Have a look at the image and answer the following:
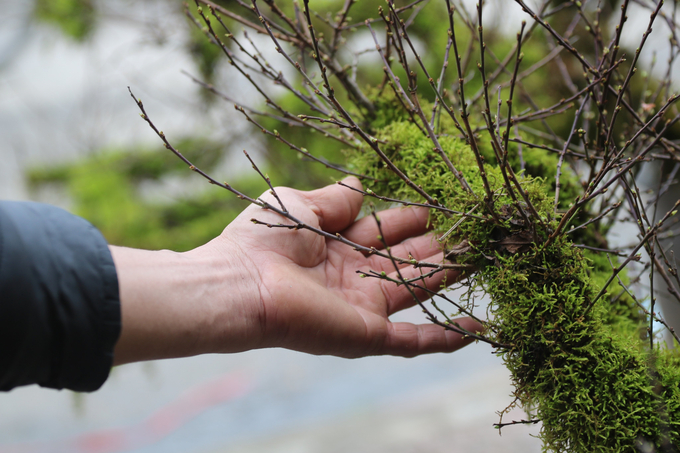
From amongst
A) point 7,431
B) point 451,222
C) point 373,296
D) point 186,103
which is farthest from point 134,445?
point 451,222

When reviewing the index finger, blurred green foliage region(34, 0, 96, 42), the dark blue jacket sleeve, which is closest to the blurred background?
blurred green foliage region(34, 0, 96, 42)

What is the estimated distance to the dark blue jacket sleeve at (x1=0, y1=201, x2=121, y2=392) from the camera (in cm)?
47

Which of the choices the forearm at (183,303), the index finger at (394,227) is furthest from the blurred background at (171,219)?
the forearm at (183,303)

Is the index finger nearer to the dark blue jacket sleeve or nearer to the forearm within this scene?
the forearm

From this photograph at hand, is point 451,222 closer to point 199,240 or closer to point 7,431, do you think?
point 199,240

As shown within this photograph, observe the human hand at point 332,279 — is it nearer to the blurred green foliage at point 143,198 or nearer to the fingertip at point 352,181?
the fingertip at point 352,181

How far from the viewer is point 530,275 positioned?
0.61 m

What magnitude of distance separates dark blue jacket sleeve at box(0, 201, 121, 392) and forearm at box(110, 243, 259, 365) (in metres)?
0.04

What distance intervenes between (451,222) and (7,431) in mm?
3416

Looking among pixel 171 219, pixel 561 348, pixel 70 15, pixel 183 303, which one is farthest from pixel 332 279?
pixel 70 15

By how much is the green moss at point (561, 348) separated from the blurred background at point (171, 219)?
173 centimetres

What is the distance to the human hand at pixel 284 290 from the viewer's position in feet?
1.94

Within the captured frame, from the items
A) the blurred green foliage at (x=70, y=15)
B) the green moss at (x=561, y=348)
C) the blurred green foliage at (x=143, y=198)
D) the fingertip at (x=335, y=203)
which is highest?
the blurred green foliage at (x=70, y=15)

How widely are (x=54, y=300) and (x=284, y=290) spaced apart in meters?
0.31
